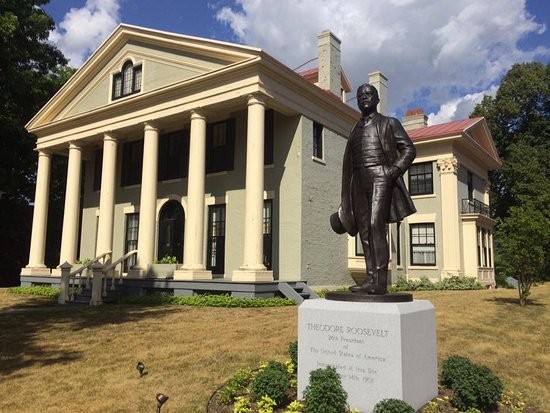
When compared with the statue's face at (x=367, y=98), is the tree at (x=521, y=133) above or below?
above

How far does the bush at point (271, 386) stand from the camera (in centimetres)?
635

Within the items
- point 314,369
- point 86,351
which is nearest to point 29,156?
point 86,351

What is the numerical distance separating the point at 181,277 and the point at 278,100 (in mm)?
7455

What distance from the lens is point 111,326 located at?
1241cm

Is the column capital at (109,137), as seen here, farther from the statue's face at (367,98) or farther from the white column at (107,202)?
the statue's face at (367,98)

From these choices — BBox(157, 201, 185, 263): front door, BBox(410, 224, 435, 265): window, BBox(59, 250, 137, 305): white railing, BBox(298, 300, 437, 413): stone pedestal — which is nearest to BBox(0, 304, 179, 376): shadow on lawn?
BBox(59, 250, 137, 305): white railing

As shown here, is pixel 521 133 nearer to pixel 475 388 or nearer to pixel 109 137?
pixel 109 137

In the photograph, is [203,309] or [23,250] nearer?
[203,309]

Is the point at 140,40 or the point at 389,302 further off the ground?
the point at 140,40

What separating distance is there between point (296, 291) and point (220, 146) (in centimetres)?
766

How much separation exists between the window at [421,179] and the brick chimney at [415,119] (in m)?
5.33

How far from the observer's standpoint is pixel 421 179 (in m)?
29.1

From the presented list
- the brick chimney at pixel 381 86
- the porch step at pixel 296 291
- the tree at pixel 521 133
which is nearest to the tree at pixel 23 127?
the porch step at pixel 296 291

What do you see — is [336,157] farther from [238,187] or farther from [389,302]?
[389,302]
